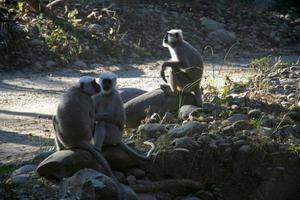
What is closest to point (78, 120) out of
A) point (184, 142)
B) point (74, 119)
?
point (74, 119)

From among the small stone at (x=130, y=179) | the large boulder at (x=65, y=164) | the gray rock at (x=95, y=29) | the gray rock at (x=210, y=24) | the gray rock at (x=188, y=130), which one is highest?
the gray rock at (x=210, y=24)

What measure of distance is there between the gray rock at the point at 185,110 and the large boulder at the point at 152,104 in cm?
24

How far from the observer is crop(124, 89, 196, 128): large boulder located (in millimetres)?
8648

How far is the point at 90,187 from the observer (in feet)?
18.5

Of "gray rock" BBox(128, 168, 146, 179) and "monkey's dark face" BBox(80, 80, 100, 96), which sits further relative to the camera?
"gray rock" BBox(128, 168, 146, 179)

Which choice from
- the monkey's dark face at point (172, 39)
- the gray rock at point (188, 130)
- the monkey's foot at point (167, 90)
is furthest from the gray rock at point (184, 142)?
the monkey's dark face at point (172, 39)

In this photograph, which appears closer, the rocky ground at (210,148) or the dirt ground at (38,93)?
the rocky ground at (210,148)

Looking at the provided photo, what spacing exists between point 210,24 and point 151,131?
8680 mm

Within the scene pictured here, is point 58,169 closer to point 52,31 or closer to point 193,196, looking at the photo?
point 193,196

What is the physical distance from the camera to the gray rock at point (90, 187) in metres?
5.64

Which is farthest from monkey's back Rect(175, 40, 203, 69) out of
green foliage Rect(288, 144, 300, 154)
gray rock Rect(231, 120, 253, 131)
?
green foliage Rect(288, 144, 300, 154)

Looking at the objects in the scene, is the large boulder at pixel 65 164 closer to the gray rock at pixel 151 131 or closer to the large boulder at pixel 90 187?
the large boulder at pixel 90 187

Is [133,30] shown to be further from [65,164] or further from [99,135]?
[65,164]

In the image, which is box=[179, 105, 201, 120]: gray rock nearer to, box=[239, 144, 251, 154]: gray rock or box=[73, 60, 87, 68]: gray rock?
box=[239, 144, 251, 154]: gray rock
